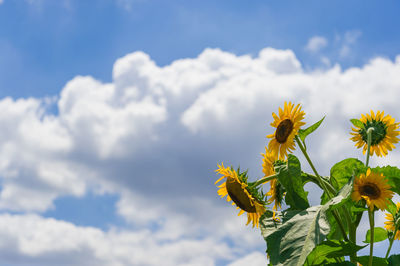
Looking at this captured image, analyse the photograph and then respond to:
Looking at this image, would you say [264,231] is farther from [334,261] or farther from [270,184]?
[334,261]

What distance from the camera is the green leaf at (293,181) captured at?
2365 millimetres

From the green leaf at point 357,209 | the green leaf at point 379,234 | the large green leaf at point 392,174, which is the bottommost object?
the green leaf at point 357,209

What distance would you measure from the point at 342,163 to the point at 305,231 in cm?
85

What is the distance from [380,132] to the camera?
2.75 m

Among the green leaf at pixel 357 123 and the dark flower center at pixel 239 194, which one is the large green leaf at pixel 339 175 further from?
the dark flower center at pixel 239 194

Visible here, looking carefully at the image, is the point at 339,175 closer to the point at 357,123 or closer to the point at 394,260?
the point at 357,123

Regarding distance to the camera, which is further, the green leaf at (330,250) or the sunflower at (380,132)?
the sunflower at (380,132)

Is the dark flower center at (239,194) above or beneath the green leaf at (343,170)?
beneath

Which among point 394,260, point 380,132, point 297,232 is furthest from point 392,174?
point 297,232

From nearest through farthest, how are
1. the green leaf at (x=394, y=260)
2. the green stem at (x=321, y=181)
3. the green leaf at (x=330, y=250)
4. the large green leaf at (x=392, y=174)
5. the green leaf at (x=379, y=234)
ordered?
the green leaf at (x=330, y=250) → the green stem at (x=321, y=181) → the large green leaf at (x=392, y=174) → the green leaf at (x=394, y=260) → the green leaf at (x=379, y=234)

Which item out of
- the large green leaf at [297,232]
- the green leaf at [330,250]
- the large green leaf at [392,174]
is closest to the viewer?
the large green leaf at [297,232]

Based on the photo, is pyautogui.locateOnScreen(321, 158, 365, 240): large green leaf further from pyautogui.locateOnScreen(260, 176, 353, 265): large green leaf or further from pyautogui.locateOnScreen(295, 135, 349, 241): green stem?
pyautogui.locateOnScreen(260, 176, 353, 265): large green leaf

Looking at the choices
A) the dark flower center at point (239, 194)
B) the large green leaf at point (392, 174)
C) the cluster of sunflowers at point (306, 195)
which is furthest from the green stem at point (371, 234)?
the dark flower center at point (239, 194)

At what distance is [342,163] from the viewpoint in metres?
2.82
